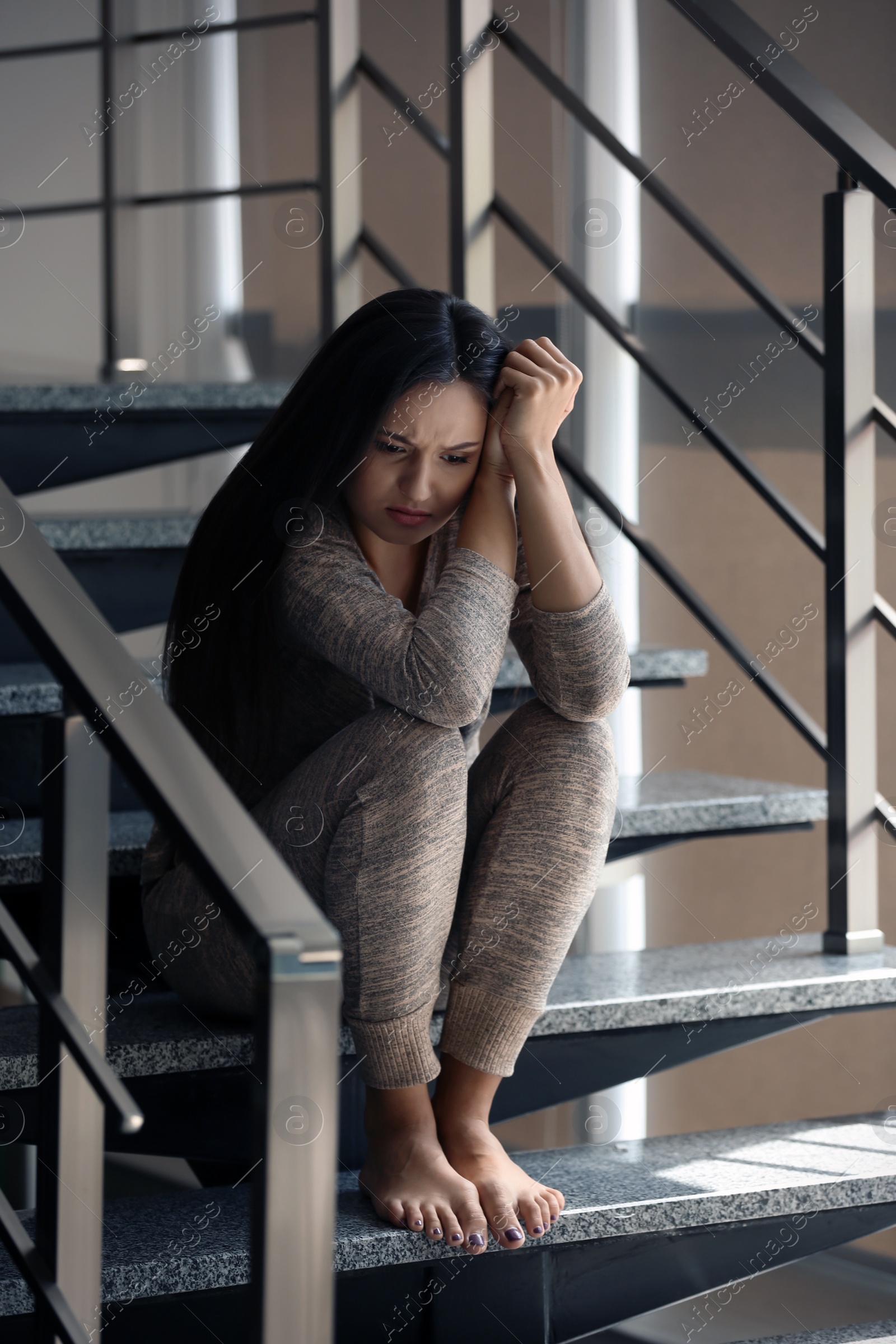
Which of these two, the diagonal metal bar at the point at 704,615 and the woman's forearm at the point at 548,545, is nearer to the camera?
the woman's forearm at the point at 548,545

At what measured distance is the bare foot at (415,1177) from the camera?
1.00 meters

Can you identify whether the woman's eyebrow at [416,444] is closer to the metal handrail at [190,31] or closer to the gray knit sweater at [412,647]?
the gray knit sweater at [412,647]

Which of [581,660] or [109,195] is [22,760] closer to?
[581,660]

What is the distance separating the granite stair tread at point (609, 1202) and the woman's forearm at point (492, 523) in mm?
516

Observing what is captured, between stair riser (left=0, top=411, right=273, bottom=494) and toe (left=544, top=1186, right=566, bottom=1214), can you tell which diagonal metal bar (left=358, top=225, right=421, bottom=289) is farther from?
toe (left=544, top=1186, right=566, bottom=1214)

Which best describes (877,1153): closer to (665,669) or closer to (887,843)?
(665,669)

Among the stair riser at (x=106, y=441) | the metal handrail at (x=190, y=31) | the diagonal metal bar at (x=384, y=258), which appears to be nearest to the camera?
the stair riser at (x=106, y=441)

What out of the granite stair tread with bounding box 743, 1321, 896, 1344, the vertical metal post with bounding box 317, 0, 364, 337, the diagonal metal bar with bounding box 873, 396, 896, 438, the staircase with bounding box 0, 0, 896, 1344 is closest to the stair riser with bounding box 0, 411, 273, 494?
the staircase with bounding box 0, 0, 896, 1344

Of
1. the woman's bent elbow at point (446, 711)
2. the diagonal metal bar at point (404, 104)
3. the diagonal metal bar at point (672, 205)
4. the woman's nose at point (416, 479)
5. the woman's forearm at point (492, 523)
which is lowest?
the woman's bent elbow at point (446, 711)

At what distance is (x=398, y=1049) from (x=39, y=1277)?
335mm

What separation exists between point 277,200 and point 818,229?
1425 mm

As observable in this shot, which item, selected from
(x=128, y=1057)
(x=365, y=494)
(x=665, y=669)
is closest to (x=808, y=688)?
(x=665, y=669)

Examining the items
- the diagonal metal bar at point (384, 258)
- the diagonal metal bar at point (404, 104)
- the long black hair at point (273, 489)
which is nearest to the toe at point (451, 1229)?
the long black hair at point (273, 489)

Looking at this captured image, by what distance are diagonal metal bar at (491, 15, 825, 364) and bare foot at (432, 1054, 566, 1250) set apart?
0.81 meters
